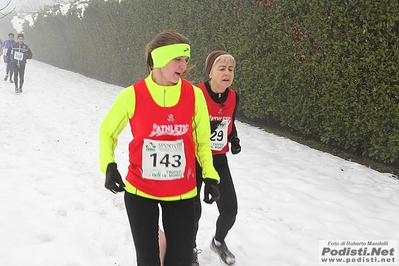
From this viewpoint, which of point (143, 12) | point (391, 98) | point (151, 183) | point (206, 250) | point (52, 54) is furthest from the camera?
point (52, 54)

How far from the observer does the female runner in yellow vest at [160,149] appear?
7.68 feet

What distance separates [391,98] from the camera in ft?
18.4

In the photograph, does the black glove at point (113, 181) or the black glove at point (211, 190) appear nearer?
the black glove at point (113, 181)

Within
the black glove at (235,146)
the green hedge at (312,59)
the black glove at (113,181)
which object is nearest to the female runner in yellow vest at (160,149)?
the black glove at (113,181)

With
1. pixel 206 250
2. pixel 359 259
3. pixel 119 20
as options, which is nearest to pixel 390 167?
pixel 359 259

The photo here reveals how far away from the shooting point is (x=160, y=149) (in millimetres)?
2375

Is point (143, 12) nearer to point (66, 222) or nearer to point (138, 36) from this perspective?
point (138, 36)

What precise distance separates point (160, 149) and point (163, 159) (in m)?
0.07

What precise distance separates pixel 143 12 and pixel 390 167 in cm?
1020

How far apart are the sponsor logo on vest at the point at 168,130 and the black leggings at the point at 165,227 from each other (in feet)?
1.53

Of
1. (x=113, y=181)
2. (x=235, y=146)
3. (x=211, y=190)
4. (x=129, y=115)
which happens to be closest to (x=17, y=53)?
(x=235, y=146)

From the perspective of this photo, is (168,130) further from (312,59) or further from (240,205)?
(312,59)

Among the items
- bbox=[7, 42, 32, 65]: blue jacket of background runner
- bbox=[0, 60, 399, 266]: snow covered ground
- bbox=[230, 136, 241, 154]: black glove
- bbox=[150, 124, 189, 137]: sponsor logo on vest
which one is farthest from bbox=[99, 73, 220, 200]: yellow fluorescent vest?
bbox=[7, 42, 32, 65]: blue jacket of background runner

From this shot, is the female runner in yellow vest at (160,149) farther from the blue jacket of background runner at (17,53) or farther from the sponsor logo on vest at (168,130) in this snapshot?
the blue jacket of background runner at (17,53)
